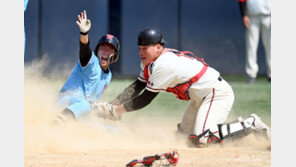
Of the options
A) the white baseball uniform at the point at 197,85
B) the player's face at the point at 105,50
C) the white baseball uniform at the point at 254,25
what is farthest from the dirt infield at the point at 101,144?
the white baseball uniform at the point at 254,25

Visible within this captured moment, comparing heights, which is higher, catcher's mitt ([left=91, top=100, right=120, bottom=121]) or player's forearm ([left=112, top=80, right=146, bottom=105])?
player's forearm ([left=112, top=80, right=146, bottom=105])

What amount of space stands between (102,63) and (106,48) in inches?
8.5

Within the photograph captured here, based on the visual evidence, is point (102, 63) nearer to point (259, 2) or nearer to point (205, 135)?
point (205, 135)

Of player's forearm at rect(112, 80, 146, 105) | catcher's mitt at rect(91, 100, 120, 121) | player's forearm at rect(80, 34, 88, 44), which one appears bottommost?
catcher's mitt at rect(91, 100, 120, 121)

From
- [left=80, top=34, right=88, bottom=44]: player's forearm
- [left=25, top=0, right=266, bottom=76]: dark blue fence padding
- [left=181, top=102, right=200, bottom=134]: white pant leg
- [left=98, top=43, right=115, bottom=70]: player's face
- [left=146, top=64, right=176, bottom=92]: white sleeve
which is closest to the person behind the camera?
[left=146, top=64, right=176, bottom=92]: white sleeve

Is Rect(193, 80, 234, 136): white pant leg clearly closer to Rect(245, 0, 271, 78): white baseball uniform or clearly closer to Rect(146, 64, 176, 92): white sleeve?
Rect(146, 64, 176, 92): white sleeve

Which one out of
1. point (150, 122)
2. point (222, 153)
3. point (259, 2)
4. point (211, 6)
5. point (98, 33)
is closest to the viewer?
point (222, 153)

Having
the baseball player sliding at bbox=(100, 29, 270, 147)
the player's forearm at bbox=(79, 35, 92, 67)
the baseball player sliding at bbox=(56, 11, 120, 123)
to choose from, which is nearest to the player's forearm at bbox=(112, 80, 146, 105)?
the baseball player sliding at bbox=(100, 29, 270, 147)

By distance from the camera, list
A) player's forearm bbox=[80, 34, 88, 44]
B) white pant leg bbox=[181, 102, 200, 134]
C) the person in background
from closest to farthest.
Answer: player's forearm bbox=[80, 34, 88, 44] < white pant leg bbox=[181, 102, 200, 134] < the person in background

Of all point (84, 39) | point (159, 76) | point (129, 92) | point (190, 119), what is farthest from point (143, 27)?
point (159, 76)

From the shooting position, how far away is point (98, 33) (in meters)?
14.8

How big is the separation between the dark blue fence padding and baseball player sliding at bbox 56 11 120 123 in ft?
27.2

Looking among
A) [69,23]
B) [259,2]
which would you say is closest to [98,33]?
[69,23]

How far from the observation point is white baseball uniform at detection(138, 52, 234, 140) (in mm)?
5207
